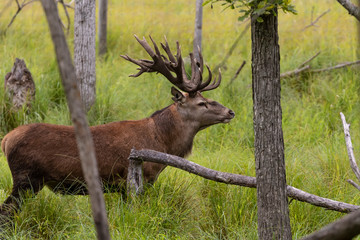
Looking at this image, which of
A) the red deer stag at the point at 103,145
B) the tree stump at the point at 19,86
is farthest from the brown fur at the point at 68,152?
the tree stump at the point at 19,86

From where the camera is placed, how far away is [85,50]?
23.5 ft

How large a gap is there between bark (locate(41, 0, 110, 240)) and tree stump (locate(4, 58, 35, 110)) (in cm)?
571

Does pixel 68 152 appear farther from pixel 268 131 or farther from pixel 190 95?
pixel 268 131

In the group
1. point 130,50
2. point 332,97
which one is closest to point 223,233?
point 332,97

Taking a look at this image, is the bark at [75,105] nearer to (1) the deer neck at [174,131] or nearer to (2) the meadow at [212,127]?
(2) the meadow at [212,127]

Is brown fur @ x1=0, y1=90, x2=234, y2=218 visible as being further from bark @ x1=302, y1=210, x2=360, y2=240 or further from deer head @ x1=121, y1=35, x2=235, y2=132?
bark @ x1=302, y1=210, x2=360, y2=240

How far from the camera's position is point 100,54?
986 centimetres

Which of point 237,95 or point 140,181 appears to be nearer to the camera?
point 140,181

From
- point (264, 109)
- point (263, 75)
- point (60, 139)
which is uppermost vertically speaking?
point (263, 75)

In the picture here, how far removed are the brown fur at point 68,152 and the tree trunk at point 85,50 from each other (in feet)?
6.06

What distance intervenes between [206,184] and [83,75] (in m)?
2.93

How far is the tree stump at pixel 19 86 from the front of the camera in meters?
7.10

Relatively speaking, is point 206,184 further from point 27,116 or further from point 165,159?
point 27,116

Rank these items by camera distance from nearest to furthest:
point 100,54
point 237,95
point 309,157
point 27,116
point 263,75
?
point 263,75 < point 309,157 < point 27,116 < point 237,95 < point 100,54
